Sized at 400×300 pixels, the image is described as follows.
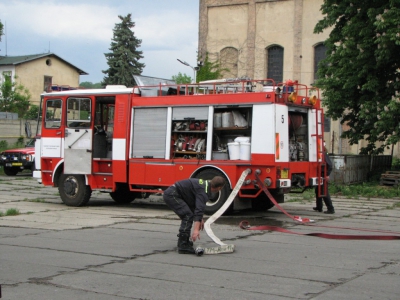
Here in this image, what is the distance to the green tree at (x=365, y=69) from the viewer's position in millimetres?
23766

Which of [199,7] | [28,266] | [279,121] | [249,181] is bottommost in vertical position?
[28,266]

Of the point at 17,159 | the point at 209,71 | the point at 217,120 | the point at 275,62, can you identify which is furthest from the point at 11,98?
the point at 217,120

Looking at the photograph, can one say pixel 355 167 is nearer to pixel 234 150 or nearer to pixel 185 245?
pixel 234 150

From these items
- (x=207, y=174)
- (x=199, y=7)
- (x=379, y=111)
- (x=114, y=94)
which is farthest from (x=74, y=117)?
(x=199, y=7)

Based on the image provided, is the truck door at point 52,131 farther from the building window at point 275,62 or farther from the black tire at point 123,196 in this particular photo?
the building window at point 275,62

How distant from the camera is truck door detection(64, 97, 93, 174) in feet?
55.1

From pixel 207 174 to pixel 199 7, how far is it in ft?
112

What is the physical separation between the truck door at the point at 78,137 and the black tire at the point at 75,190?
0.74 ft

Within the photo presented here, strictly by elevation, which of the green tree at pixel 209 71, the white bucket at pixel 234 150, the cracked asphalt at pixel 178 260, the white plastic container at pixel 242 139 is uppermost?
the green tree at pixel 209 71

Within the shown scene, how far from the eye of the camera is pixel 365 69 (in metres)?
24.8

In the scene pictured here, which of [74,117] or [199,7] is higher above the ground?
[199,7]

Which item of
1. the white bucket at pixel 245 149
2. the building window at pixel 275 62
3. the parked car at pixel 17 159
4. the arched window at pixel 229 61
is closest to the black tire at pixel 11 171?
the parked car at pixel 17 159

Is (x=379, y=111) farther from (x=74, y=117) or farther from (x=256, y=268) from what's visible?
(x=256, y=268)

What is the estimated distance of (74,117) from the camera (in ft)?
56.5
